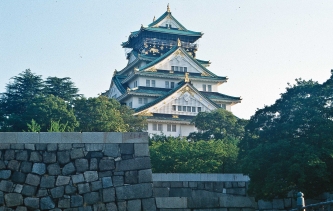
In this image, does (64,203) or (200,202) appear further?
(200,202)

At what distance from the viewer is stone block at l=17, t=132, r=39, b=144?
30.7 ft

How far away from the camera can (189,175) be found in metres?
17.8

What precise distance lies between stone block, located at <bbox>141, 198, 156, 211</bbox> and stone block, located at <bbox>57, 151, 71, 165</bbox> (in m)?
1.58

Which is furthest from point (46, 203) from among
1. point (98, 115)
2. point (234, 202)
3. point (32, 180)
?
point (98, 115)

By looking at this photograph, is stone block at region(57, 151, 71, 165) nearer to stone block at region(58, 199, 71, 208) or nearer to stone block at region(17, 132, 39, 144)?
stone block at region(17, 132, 39, 144)

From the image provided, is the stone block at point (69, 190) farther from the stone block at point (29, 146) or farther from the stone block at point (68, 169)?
the stone block at point (29, 146)

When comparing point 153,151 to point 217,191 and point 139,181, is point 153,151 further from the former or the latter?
point 139,181

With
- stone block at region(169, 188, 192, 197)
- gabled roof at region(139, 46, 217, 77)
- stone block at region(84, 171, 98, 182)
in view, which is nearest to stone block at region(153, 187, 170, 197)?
stone block at region(169, 188, 192, 197)

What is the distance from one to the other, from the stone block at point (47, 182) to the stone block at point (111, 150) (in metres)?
1.07

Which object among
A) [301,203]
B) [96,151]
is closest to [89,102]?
[96,151]

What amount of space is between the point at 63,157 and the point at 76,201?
827 millimetres

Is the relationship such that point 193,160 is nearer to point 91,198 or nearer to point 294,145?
point 294,145

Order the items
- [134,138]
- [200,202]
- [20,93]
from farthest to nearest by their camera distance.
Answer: [20,93] < [200,202] < [134,138]

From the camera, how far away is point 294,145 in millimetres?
17016
